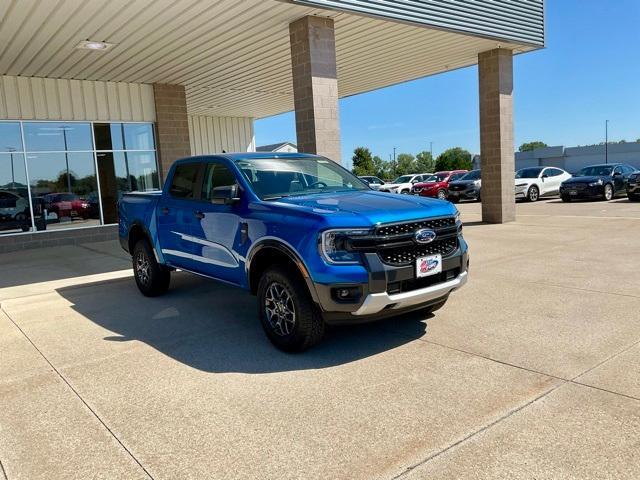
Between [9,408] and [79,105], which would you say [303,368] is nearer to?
[9,408]

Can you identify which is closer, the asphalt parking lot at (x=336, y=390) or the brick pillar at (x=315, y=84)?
the asphalt parking lot at (x=336, y=390)

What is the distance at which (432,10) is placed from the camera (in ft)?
34.0

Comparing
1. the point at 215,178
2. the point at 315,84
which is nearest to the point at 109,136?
the point at 315,84

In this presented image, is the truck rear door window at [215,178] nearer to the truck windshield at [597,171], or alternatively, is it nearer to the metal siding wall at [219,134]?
the metal siding wall at [219,134]

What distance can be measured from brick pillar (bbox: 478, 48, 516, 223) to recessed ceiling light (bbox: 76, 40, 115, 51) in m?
9.19

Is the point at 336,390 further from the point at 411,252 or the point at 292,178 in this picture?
the point at 292,178

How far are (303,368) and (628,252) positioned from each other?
6969 millimetres

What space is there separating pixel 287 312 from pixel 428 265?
1301mm

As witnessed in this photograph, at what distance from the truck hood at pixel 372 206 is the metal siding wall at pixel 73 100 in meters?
11.4

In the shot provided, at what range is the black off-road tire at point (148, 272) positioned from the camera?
700cm

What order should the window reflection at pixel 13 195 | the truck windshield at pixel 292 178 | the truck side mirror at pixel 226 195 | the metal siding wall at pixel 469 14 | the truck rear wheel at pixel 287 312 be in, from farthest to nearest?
the window reflection at pixel 13 195 < the metal siding wall at pixel 469 14 < the truck windshield at pixel 292 178 < the truck side mirror at pixel 226 195 < the truck rear wheel at pixel 287 312

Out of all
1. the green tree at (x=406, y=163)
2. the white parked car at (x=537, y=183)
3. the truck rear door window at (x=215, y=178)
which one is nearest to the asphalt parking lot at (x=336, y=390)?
the truck rear door window at (x=215, y=178)

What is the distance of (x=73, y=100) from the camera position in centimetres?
1412

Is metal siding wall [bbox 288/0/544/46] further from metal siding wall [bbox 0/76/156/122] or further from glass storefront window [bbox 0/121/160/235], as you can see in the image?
glass storefront window [bbox 0/121/160/235]
